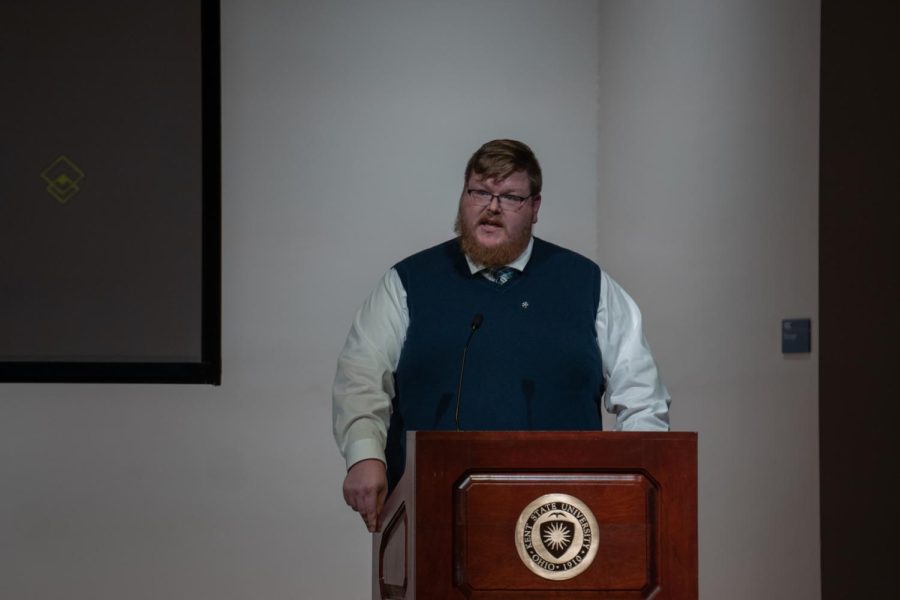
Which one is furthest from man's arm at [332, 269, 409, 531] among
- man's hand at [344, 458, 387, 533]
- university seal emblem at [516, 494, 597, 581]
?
university seal emblem at [516, 494, 597, 581]

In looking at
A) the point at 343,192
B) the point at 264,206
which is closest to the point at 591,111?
the point at 343,192

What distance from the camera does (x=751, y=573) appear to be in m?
2.88

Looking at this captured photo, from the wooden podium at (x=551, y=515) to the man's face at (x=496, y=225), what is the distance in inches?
37.9

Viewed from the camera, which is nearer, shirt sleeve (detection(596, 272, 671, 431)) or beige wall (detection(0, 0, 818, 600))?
shirt sleeve (detection(596, 272, 671, 431))

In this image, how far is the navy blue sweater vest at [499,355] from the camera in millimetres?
2588

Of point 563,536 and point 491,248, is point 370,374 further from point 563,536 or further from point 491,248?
point 563,536

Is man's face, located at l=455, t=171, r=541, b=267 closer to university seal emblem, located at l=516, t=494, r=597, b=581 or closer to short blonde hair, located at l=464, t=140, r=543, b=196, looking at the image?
short blonde hair, located at l=464, t=140, r=543, b=196

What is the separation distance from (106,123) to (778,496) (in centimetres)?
234

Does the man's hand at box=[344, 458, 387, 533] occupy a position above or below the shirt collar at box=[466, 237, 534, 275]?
below

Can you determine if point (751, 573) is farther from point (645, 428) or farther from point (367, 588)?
point (367, 588)

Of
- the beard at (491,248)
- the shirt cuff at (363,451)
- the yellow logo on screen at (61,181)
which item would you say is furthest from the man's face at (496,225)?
the yellow logo on screen at (61,181)

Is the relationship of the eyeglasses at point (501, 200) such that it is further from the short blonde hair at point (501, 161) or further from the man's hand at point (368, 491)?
the man's hand at point (368, 491)

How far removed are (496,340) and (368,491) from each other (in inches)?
20.1

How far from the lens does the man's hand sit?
89.3 inches
